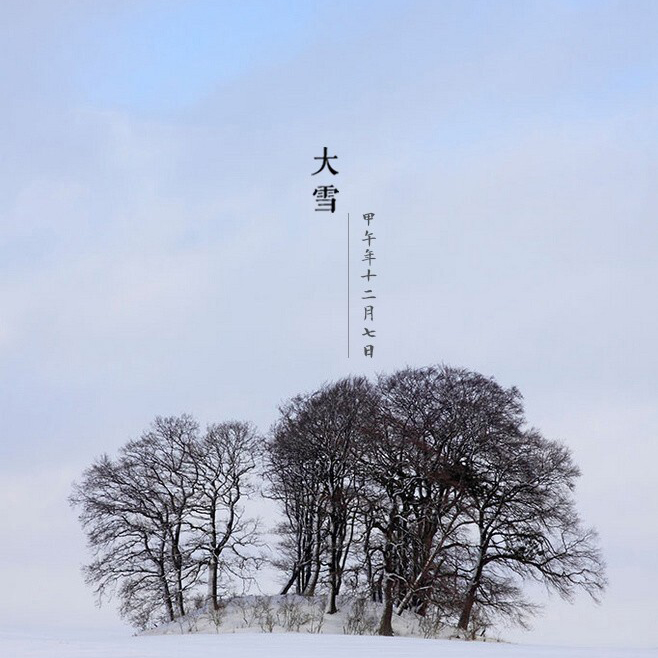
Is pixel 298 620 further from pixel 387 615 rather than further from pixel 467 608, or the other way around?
pixel 467 608

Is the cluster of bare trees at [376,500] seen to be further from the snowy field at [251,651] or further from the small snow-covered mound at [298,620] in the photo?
the snowy field at [251,651]

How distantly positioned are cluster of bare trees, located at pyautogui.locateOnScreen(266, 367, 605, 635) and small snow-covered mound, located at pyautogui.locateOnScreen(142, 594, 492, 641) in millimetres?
680

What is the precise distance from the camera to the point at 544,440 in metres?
49.7

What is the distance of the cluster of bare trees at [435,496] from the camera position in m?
46.1

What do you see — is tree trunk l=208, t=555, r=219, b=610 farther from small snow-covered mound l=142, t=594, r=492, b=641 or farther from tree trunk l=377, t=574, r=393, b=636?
tree trunk l=377, t=574, r=393, b=636

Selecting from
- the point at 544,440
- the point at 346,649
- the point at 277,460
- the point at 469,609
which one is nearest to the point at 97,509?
the point at 277,460

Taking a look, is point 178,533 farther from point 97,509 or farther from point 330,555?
point 330,555

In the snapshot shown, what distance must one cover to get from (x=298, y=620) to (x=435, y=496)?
8.93 meters

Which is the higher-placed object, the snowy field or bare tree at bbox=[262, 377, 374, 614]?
bare tree at bbox=[262, 377, 374, 614]

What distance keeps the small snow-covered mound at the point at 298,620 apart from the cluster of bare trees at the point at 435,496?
0.68 meters

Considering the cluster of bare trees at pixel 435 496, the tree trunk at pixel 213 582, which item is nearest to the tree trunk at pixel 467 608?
the cluster of bare trees at pixel 435 496

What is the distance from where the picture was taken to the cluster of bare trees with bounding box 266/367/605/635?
46.1m

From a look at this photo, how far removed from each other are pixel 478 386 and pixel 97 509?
19.6m

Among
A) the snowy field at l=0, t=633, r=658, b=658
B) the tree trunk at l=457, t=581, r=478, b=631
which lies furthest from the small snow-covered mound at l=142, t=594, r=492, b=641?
the snowy field at l=0, t=633, r=658, b=658
